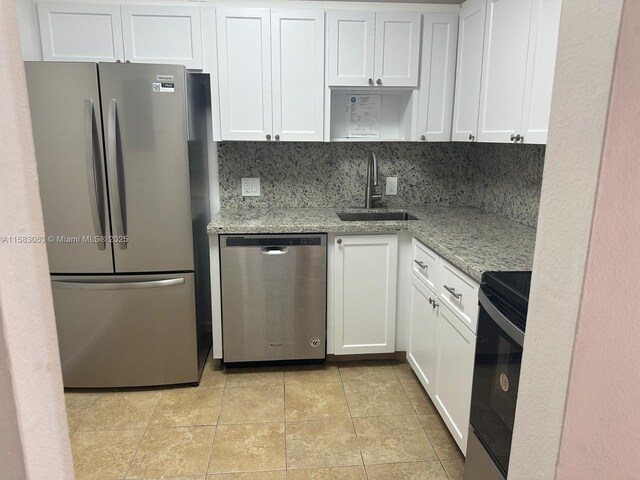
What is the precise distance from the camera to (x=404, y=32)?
261 centimetres

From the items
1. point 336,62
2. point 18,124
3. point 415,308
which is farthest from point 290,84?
point 18,124

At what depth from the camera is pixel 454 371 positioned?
1.87 meters

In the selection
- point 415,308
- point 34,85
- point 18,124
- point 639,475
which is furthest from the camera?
point 415,308

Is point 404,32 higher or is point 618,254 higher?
point 404,32

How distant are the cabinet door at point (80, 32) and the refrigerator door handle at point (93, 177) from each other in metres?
0.49

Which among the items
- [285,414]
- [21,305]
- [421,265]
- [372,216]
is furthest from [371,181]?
[21,305]

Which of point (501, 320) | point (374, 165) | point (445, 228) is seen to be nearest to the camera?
point (501, 320)

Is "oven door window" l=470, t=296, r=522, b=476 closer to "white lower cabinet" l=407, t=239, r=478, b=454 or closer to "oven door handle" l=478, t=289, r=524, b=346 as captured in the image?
"oven door handle" l=478, t=289, r=524, b=346

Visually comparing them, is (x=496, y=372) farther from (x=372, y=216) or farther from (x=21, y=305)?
(x=372, y=216)

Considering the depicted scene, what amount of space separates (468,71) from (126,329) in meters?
2.43

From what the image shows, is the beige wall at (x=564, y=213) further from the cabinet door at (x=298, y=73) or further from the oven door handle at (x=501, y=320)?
the cabinet door at (x=298, y=73)

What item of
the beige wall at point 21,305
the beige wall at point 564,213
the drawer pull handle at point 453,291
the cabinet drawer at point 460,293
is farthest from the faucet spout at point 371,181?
the beige wall at point 21,305

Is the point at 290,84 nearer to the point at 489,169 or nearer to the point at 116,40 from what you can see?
the point at 116,40

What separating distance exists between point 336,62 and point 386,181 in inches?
35.0
